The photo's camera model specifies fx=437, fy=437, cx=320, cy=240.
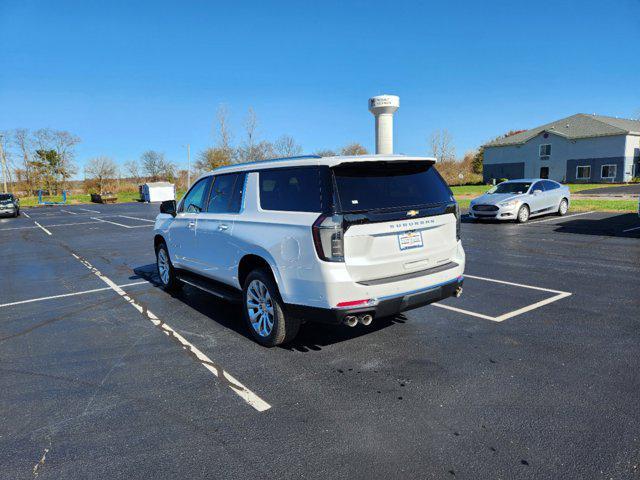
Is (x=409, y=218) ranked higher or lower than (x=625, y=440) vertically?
higher

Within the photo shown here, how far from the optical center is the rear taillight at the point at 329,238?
374cm

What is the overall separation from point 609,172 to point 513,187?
42843mm

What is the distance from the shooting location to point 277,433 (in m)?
3.08

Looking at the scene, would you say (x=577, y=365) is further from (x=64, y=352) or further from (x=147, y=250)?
(x=147, y=250)

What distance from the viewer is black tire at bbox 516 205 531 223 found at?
15406 millimetres

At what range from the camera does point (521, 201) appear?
15445 millimetres

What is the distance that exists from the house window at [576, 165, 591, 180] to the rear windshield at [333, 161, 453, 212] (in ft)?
187

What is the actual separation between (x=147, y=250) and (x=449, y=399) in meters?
10.5

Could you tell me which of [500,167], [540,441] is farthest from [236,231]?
[500,167]

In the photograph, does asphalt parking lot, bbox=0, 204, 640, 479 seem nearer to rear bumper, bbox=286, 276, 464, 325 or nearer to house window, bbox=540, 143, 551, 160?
rear bumper, bbox=286, 276, 464, 325

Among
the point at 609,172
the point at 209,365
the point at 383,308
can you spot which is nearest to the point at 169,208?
the point at 209,365

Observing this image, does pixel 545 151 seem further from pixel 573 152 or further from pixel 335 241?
pixel 335 241

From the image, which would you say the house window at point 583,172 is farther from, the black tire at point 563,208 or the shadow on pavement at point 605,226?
the black tire at point 563,208

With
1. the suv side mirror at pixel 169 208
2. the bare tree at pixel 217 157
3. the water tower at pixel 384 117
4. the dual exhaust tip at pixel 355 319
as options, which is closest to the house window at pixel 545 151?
the water tower at pixel 384 117
